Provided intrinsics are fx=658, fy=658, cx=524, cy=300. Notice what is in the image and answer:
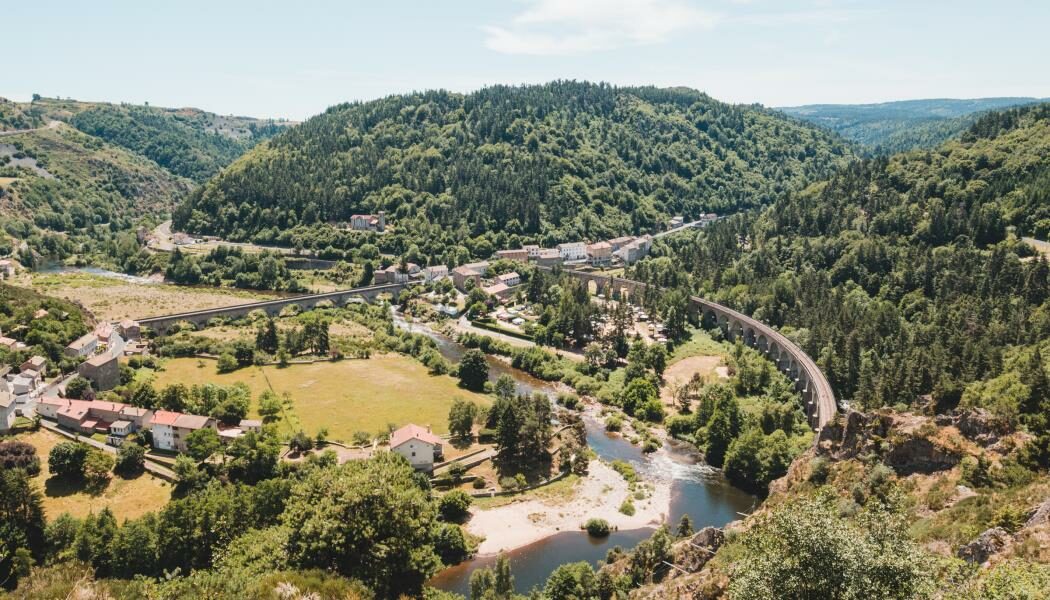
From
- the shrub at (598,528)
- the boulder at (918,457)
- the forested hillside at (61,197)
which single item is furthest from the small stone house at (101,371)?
the forested hillside at (61,197)

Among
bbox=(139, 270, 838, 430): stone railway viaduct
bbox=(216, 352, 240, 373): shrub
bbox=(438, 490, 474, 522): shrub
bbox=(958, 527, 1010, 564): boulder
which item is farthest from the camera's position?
bbox=(216, 352, 240, 373): shrub

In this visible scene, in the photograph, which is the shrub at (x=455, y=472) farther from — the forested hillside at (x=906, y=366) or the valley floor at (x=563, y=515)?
the forested hillside at (x=906, y=366)

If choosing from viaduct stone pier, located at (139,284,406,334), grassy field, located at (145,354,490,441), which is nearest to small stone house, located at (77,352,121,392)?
grassy field, located at (145,354,490,441)

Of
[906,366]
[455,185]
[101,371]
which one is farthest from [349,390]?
[455,185]

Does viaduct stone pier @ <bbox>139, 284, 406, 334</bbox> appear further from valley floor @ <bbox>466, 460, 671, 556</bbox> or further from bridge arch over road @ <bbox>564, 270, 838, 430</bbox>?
valley floor @ <bbox>466, 460, 671, 556</bbox>

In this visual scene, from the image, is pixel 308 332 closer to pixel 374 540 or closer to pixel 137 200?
pixel 374 540

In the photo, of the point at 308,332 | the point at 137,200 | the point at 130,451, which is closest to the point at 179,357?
the point at 308,332

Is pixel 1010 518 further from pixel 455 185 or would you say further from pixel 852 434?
pixel 455 185
